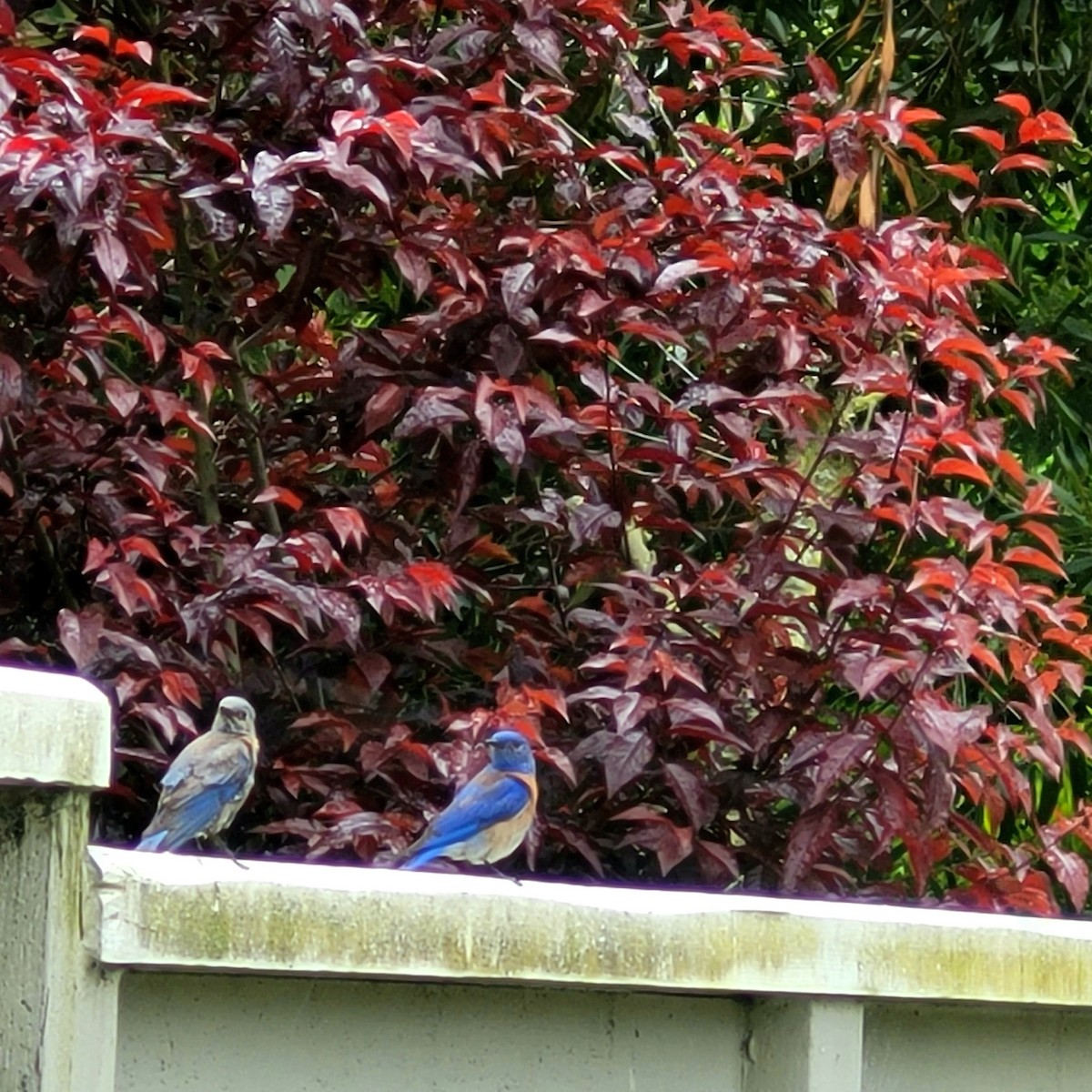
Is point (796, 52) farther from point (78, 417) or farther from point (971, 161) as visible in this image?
point (78, 417)

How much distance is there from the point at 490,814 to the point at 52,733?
65.7 inches

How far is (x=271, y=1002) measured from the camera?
230 centimetres

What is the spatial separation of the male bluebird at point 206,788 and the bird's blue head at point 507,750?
0.39m

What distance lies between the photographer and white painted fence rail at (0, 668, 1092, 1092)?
2.04m

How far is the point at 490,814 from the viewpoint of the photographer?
11.8ft

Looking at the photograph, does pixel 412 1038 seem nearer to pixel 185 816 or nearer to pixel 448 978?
pixel 448 978

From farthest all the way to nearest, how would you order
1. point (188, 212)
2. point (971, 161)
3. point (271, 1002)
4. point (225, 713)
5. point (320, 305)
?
point (971, 161)
point (320, 305)
point (188, 212)
point (225, 713)
point (271, 1002)

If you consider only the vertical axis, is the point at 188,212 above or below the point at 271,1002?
above

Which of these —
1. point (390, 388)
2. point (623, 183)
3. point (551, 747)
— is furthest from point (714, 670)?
point (623, 183)

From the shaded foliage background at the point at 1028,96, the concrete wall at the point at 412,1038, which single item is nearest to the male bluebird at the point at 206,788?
the concrete wall at the point at 412,1038

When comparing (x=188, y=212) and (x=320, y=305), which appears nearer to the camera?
(x=188, y=212)

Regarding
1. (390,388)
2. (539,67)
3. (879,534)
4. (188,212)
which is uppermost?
(539,67)

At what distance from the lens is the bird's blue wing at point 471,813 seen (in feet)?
11.6

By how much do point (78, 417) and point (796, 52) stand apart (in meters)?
3.06
